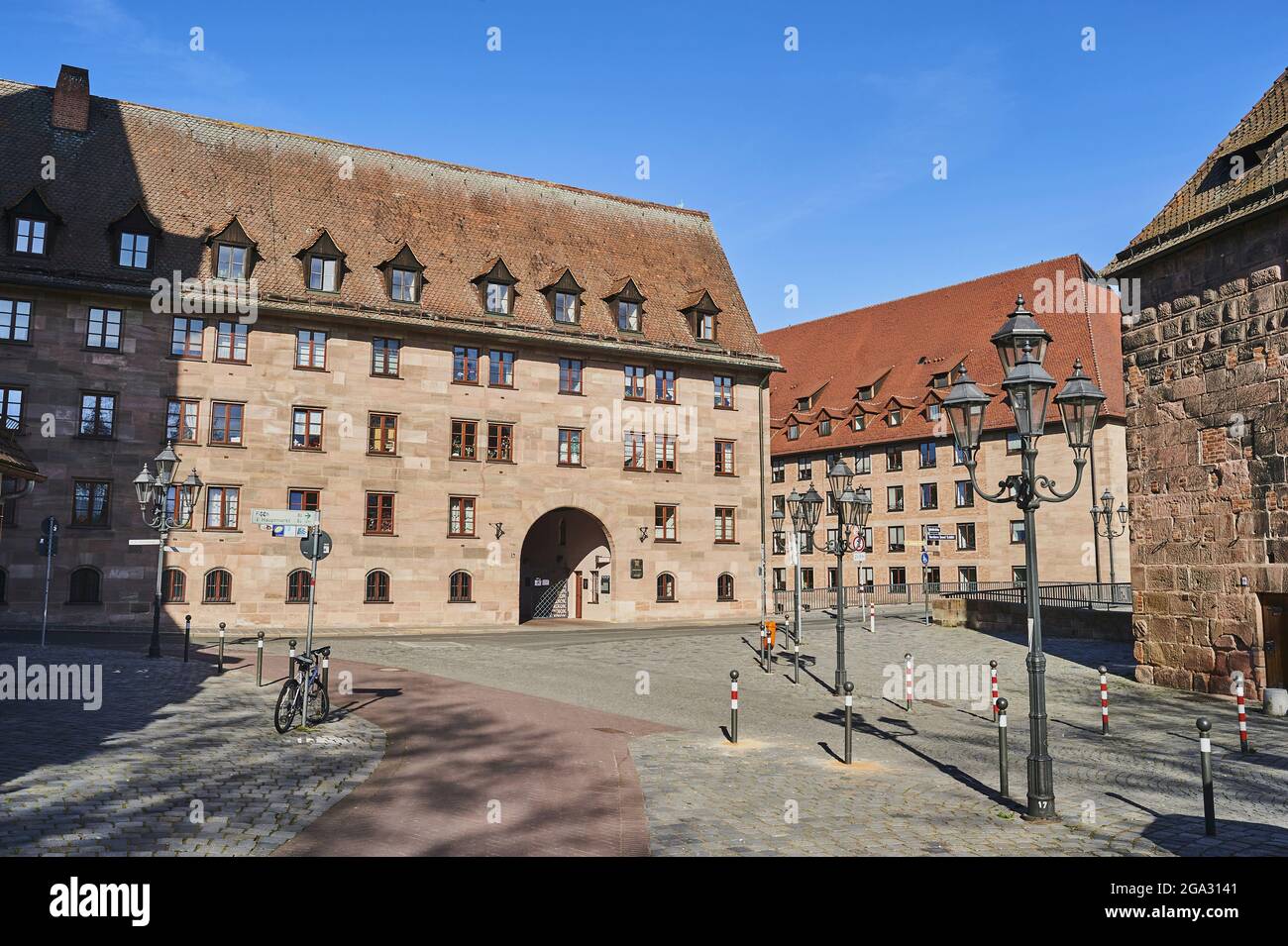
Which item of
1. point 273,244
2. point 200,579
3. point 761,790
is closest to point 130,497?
point 200,579

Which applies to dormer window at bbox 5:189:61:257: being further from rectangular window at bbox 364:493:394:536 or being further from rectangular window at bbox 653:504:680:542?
rectangular window at bbox 653:504:680:542

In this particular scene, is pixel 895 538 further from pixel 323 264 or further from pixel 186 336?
pixel 186 336

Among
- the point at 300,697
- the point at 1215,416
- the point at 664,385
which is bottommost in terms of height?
the point at 300,697

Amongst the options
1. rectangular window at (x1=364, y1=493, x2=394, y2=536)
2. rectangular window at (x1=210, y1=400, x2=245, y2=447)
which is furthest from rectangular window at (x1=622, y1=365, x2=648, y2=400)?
rectangular window at (x1=210, y1=400, x2=245, y2=447)

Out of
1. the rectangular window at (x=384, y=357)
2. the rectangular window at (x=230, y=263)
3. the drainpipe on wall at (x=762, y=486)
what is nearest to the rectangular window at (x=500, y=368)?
the rectangular window at (x=384, y=357)

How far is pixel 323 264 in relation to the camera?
111 feet

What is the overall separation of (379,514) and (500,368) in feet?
23.4

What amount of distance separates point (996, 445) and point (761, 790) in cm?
4706

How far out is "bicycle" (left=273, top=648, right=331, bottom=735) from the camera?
13.2 m

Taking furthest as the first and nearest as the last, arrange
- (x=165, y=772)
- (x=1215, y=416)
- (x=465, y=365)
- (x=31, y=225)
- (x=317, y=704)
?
(x=465, y=365) < (x=31, y=225) < (x=1215, y=416) < (x=317, y=704) < (x=165, y=772)

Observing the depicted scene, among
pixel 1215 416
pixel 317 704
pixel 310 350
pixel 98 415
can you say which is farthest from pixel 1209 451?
pixel 98 415

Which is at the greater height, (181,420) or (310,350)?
(310,350)

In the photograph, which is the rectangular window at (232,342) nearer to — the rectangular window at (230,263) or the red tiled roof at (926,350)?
the rectangular window at (230,263)
